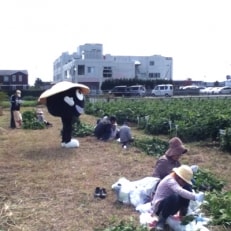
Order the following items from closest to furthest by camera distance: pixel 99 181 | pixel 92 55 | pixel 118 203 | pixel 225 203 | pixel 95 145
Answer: pixel 225 203 < pixel 118 203 < pixel 99 181 < pixel 95 145 < pixel 92 55

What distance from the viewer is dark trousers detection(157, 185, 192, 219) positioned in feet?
19.3

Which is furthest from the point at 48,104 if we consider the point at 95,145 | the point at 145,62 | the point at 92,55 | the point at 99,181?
the point at 145,62

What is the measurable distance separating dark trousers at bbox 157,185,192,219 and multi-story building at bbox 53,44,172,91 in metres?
68.7

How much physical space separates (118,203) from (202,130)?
318 inches

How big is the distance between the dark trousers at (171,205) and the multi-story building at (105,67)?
225ft

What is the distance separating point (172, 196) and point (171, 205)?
0.11 metres

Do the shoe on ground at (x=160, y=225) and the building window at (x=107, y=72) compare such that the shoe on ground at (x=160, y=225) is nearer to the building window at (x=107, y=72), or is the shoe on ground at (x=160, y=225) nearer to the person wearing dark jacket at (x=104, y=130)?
the person wearing dark jacket at (x=104, y=130)

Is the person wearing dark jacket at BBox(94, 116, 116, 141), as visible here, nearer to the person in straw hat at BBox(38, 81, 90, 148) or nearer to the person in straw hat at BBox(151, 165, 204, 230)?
the person in straw hat at BBox(38, 81, 90, 148)

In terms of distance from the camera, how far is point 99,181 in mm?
8672

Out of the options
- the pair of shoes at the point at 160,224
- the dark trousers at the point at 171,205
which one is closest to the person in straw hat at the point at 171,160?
the dark trousers at the point at 171,205

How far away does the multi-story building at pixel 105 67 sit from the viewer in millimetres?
80625

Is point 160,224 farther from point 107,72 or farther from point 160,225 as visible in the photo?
point 107,72

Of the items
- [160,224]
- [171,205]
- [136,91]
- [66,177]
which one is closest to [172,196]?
[171,205]

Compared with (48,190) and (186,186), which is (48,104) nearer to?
(48,190)
